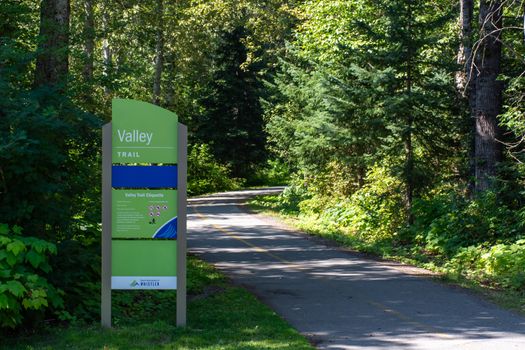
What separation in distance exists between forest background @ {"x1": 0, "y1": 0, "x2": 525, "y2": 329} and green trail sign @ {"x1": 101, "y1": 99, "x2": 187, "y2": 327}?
0.73 m

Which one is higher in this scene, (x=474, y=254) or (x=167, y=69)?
(x=167, y=69)

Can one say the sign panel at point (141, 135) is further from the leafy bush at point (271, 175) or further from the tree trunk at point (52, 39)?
the leafy bush at point (271, 175)

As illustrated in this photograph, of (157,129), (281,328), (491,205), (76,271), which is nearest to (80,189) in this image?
(76,271)

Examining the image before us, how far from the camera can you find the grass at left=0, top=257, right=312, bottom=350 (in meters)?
8.39

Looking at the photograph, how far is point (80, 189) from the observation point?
35.1 feet

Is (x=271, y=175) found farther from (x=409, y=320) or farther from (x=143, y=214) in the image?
(x=143, y=214)

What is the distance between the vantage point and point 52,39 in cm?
1233

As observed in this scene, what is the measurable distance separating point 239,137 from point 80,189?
151 ft

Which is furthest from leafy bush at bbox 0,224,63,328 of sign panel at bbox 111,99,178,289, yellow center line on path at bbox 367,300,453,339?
yellow center line on path at bbox 367,300,453,339

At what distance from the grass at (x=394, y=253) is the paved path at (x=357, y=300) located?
393 mm

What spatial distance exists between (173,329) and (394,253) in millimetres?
10099

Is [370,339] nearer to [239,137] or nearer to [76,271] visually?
[76,271]

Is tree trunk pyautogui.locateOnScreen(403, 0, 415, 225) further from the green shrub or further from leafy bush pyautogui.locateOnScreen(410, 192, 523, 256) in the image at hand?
leafy bush pyautogui.locateOnScreen(410, 192, 523, 256)

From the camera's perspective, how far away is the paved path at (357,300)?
8.94 metres
